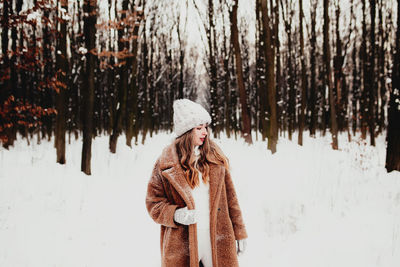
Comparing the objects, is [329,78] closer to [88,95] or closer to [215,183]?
[88,95]

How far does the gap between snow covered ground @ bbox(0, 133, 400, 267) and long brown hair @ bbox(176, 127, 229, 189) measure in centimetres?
226

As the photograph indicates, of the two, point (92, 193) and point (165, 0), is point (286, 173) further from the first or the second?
point (165, 0)

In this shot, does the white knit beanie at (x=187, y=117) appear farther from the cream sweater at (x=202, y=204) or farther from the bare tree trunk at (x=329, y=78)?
the bare tree trunk at (x=329, y=78)

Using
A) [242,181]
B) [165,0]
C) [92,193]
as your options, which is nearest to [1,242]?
[92,193]

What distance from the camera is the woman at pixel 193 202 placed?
203 centimetres

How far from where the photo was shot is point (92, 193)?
6.53 metres

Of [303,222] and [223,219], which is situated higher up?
[223,219]

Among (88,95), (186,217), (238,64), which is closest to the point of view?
(186,217)

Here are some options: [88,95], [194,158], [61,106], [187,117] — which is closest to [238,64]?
[88,95]

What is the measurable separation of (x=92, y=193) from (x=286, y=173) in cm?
501

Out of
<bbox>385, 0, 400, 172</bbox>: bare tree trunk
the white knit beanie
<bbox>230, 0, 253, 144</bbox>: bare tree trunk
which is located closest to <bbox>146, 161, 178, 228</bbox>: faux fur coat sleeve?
the white knit beanie

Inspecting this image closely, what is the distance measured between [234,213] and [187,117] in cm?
88

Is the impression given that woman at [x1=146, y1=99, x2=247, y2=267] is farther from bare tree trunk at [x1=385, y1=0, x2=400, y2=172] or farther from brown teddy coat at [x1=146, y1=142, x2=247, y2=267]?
bare tree trunk at [x1=385, y1=0, x2=400, y2=172]

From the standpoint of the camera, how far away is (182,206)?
2.09 metres
